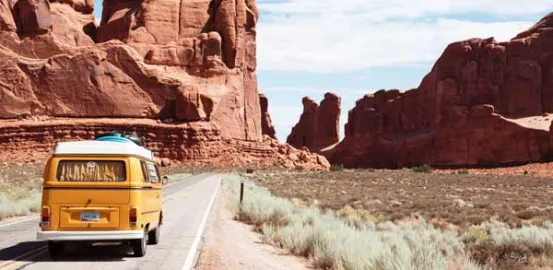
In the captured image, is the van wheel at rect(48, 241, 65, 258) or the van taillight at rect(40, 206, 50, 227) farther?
the van wheel at rect(48, 241, 65, 258)

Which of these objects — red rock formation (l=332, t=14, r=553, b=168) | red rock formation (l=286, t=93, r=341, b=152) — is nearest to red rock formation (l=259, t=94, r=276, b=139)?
red rock formation (l=286, t=93, r=341, b=152)

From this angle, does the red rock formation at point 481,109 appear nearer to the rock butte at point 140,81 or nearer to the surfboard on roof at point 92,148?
the rock butte at point 140,81

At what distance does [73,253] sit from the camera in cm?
1366

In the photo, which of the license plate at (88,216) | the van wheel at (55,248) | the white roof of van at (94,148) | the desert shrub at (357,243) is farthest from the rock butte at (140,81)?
the license plate at (88,216)

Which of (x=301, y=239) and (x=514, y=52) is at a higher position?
(x=514, y=52)

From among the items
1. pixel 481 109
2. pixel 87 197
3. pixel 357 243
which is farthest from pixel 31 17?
pixel 357 243

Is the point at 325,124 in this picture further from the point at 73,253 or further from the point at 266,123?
the point at 73,253

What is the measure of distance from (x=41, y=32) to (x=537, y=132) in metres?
73.0

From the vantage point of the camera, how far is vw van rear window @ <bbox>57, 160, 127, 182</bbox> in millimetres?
12992

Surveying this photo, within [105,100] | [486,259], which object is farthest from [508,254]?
[105,100]

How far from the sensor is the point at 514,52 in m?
118

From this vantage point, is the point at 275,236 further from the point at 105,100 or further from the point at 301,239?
the point at 105,100

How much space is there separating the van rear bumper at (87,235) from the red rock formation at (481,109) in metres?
97.9

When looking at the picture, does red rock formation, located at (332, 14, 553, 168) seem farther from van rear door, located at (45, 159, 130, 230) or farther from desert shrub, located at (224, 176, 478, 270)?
van rear door, located at (45, 159, 130, 230)
